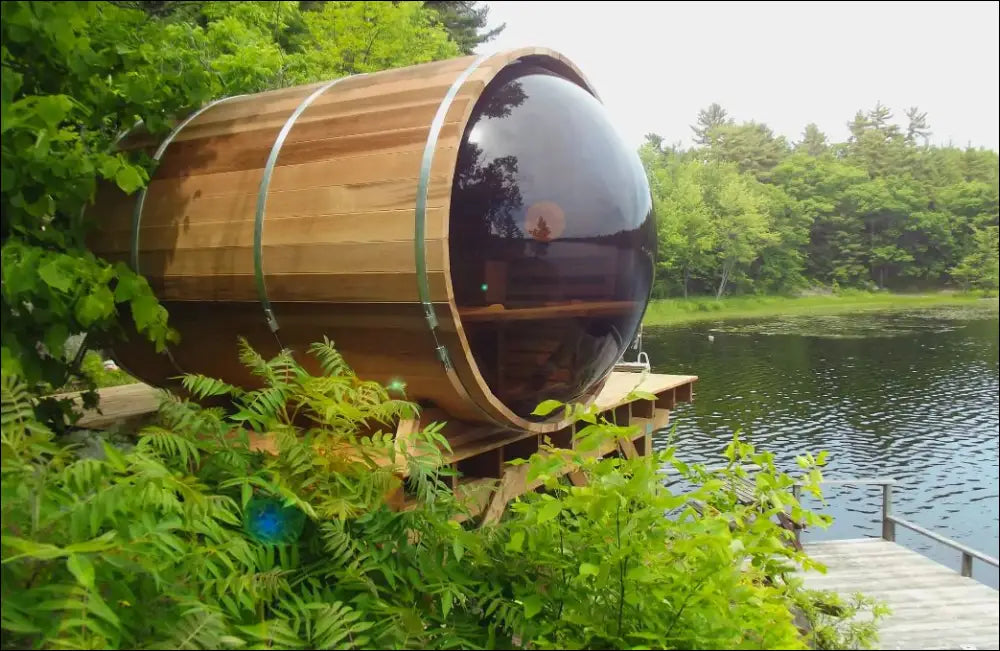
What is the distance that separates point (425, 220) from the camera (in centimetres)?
275

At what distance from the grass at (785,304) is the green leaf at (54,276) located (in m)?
31.5

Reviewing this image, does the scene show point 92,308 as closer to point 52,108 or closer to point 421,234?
point 52,108

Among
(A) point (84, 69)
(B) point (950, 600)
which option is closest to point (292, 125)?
(A) point (84, 69)

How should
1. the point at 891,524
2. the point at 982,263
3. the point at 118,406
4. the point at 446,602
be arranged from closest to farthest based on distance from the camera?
1. the point at 446,602
2. the point at 118,406
3. the point at 891,524
4. the point at 982,263

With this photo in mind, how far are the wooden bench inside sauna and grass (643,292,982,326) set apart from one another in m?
30.1

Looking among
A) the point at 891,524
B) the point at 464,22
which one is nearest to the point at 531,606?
the point at 891,524

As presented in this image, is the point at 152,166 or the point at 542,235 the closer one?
the point at 542,235

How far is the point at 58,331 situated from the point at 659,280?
3609 cm

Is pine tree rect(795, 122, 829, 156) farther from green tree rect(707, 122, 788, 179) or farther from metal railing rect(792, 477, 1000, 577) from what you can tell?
metal railing rect(792, 477, 1000, 577)

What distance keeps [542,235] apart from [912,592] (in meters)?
7.58

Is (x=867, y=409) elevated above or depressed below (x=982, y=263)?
below

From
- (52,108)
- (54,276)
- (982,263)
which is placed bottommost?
(54,276)

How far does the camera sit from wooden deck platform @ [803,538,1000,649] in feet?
22.2

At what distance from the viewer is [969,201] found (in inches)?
1658
